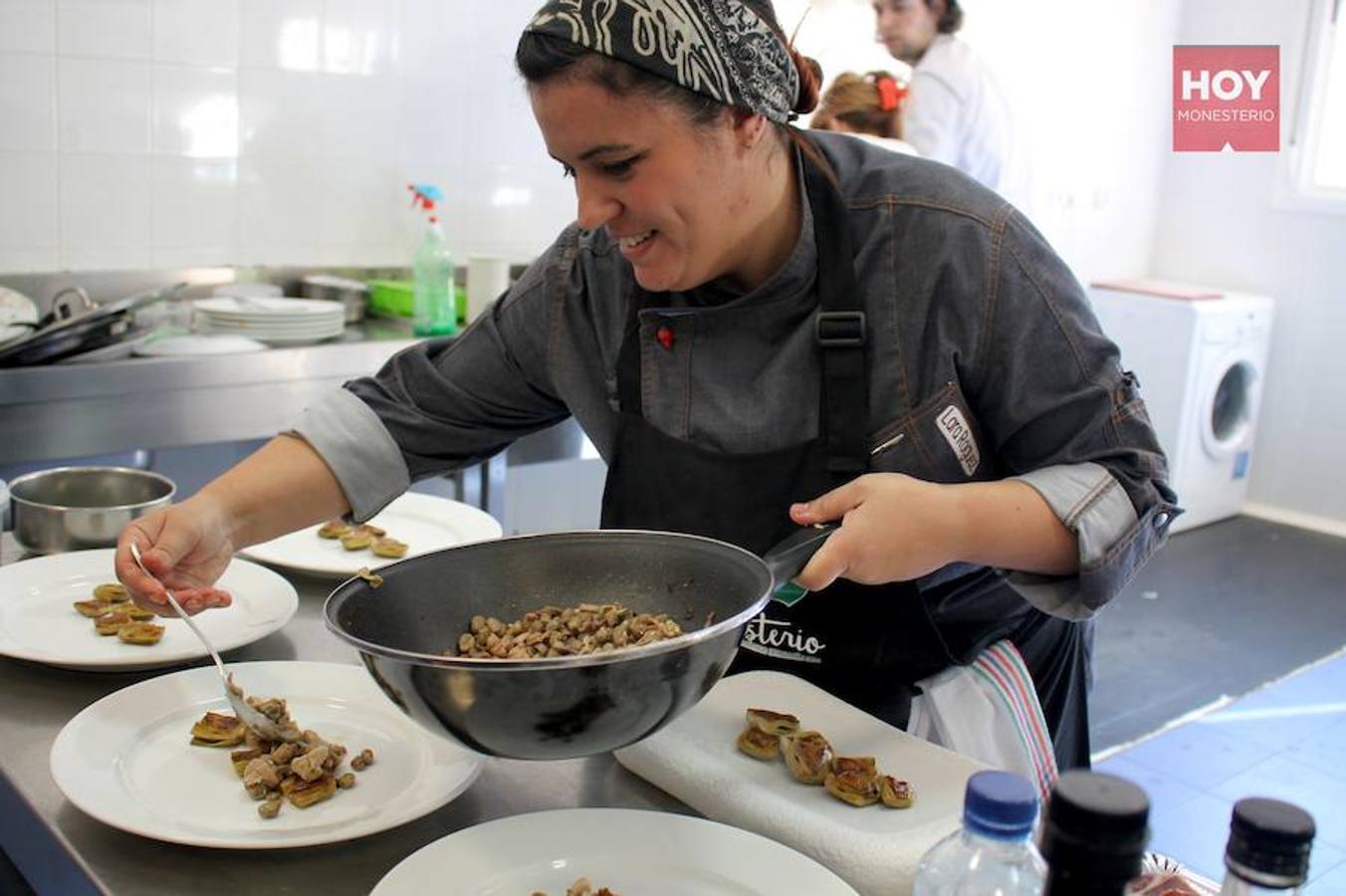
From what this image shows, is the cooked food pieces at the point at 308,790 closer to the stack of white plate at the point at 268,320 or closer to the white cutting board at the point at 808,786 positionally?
the white cutting board at the point at 808,786

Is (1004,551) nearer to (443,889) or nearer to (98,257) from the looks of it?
(443,889)

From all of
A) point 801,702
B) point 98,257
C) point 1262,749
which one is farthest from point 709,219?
point 1262,749

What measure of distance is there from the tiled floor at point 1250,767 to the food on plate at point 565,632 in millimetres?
2105

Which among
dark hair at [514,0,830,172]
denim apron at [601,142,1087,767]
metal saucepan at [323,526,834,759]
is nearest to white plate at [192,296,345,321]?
denim apron at [601,142,1087,767]

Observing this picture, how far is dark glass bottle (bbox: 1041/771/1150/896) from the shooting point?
1.73ft

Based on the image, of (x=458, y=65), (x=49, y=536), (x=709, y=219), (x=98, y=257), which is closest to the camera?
(x=709, y=219)

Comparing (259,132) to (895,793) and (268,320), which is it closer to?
(268,320)

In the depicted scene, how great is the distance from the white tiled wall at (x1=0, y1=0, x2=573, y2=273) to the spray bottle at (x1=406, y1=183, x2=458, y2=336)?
33cm

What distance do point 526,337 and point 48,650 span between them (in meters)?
0.62

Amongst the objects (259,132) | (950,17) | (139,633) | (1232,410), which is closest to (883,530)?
(139,633)

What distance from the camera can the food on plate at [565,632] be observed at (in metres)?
1.09

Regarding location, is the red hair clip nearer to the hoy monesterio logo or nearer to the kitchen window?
the kitchen window

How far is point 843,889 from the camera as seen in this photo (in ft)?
3.19

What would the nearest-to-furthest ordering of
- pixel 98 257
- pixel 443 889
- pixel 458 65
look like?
pixel 443 889
pixel 98 257
pixel 458 65
